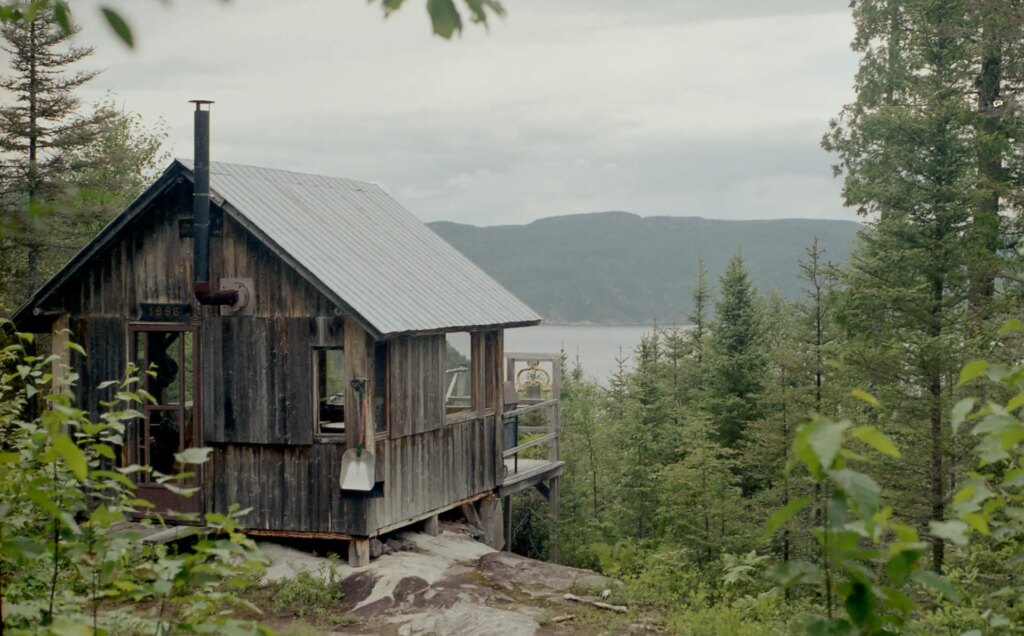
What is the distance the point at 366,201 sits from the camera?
17.3m

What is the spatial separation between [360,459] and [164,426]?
11.7 feet

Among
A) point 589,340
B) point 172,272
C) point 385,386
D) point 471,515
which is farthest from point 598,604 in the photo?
point 589,340

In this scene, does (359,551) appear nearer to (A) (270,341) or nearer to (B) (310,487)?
(B) (310,487)

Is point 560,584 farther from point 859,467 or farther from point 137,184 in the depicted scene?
point 137,184

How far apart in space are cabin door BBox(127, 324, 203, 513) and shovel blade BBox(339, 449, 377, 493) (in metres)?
1.88

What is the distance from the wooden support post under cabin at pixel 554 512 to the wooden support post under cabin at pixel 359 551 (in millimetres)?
7628

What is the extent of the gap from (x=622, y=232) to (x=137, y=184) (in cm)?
16447

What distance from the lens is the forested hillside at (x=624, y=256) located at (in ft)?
535

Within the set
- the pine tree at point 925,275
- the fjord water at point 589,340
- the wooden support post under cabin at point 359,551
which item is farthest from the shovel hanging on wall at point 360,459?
the fjord water at point 589,340

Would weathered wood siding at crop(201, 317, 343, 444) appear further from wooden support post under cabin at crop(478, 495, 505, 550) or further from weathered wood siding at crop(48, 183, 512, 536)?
wooden support post under cabin at crop(478, 495, 505, 550)

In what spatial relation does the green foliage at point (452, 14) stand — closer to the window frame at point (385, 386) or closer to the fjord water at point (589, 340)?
the window frame at point (385, 386)

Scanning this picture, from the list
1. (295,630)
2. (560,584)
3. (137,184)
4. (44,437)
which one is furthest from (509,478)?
(137,184)

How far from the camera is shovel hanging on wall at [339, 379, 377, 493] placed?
13.0 meters

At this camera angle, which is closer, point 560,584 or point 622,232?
point 560,584
